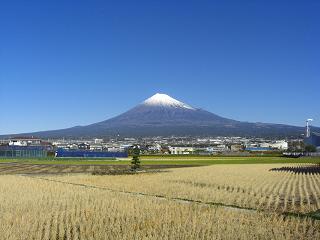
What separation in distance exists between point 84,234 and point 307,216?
9.96m

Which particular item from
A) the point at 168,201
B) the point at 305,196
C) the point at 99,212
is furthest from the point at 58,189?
the point at 305,196

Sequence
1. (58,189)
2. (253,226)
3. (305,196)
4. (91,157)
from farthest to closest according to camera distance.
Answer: (91,157) → (58,189) → (305,196) → (253,226)

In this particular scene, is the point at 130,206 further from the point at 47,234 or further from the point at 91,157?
the point at 91,157

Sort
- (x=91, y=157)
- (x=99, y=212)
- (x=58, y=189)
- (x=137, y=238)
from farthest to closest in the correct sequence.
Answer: (x=91, y=157) < (x=58, y=189) < (x=99, y=212) < (x=137, y=238)

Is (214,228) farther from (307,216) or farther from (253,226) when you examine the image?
(307,216)

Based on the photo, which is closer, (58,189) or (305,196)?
(305,196)

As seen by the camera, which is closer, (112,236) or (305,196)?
(112,236)

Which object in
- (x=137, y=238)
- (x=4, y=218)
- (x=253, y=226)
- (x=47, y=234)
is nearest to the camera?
(x=137, y=238)

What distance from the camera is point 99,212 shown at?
2333cm

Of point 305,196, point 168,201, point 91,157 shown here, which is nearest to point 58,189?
point 168,201

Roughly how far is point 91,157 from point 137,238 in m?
98.9

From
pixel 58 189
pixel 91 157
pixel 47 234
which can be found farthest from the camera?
pixel 91 157

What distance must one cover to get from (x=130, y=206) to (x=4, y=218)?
6190mm

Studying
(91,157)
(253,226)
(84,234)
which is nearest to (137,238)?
(84,234)
